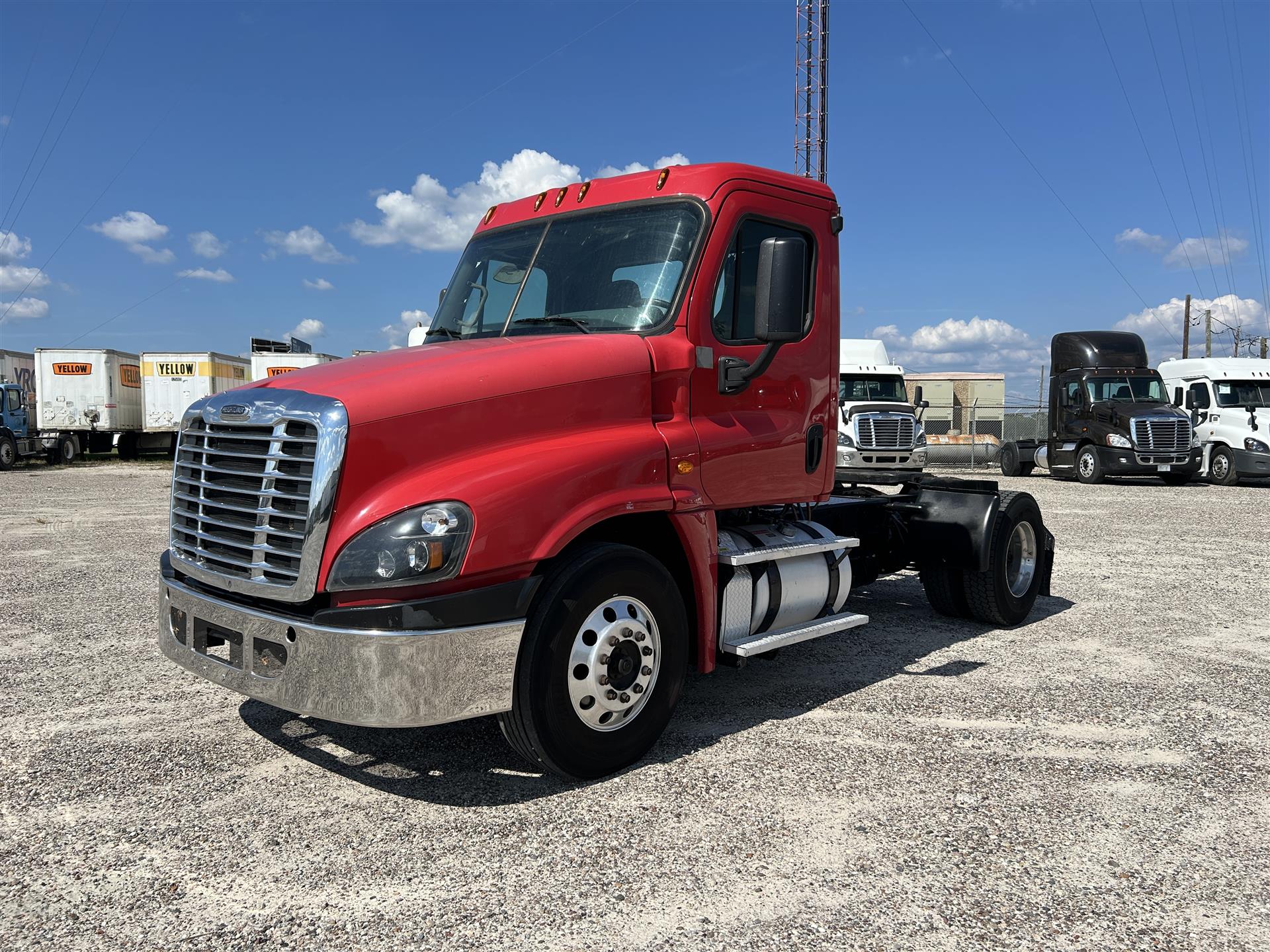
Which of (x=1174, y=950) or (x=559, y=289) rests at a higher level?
(x=559, y=289)

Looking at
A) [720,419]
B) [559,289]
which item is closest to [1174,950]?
[720,419]

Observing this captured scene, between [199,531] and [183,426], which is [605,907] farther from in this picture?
[183,426]

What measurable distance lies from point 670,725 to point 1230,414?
22.0 m

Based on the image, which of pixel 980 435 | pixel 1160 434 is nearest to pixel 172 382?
pixel 980 435

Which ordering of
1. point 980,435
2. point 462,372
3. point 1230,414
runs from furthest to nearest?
point 980,435, point 1230,414, point 462,372

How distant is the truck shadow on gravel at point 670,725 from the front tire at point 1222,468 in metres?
18.3

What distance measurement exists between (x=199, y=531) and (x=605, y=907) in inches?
92.4

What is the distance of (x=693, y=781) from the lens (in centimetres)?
414

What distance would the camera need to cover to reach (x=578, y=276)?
16.2 ft

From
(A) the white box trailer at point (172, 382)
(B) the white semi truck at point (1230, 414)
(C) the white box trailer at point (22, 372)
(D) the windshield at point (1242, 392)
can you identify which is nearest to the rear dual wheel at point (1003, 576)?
(B) the white semi truck at point (1230, 414)

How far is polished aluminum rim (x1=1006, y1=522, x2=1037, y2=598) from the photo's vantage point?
7.32 meters

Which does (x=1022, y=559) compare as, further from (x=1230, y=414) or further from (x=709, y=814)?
(x=1230, y=414)

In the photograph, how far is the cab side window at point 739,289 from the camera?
15.6ft

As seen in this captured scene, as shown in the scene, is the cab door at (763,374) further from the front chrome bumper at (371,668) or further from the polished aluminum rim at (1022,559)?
the polished aluminum rim at (1022,559)
